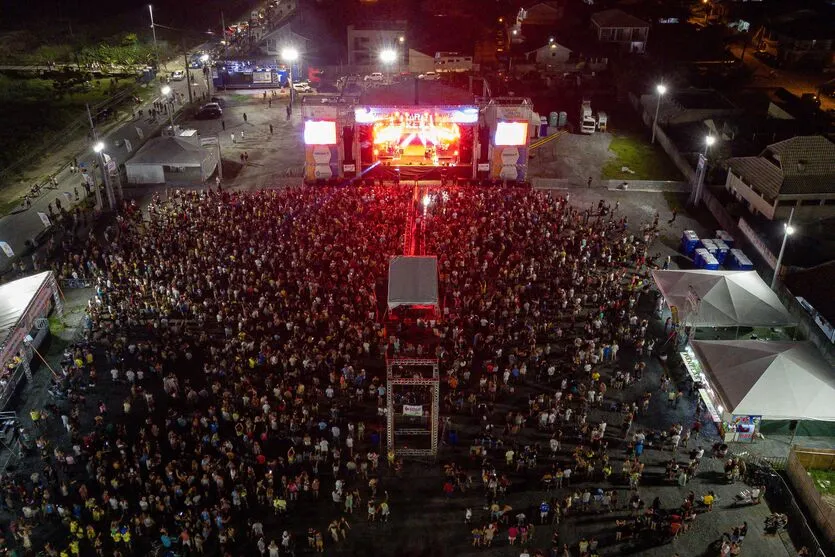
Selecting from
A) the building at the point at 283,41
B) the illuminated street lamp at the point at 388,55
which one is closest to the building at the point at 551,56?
the illuminated street lamp at the point at 388,55

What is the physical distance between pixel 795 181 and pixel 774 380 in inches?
729

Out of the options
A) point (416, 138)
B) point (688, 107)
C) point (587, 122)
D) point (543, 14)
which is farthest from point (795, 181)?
point (543, 14)

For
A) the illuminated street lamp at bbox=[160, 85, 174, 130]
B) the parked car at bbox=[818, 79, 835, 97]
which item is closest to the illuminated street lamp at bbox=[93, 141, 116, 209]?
the illuminated street lamp at bbox=[160, 85, 174, 130]

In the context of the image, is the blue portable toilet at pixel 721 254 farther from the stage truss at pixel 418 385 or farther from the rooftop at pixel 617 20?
the rooftop at pixel 617 20

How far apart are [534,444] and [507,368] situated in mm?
4182

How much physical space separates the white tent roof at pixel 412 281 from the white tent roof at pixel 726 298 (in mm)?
10798

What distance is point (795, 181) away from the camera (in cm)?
3956

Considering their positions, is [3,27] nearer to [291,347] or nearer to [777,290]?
[291,347]

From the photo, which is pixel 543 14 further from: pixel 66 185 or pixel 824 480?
pixel 824 480

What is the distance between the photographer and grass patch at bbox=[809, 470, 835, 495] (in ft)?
77.2

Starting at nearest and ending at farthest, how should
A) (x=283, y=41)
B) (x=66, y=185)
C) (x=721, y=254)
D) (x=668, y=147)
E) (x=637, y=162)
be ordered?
(x=721, y=254) < (x=66, y=185) < (x=637, y=162) < (x=668, y=147) < (x=283, y=41)

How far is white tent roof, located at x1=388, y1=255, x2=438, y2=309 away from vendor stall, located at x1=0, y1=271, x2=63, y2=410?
1508 cm

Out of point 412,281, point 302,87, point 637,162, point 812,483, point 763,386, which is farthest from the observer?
point 302,87

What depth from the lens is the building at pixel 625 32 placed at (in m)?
77.2
